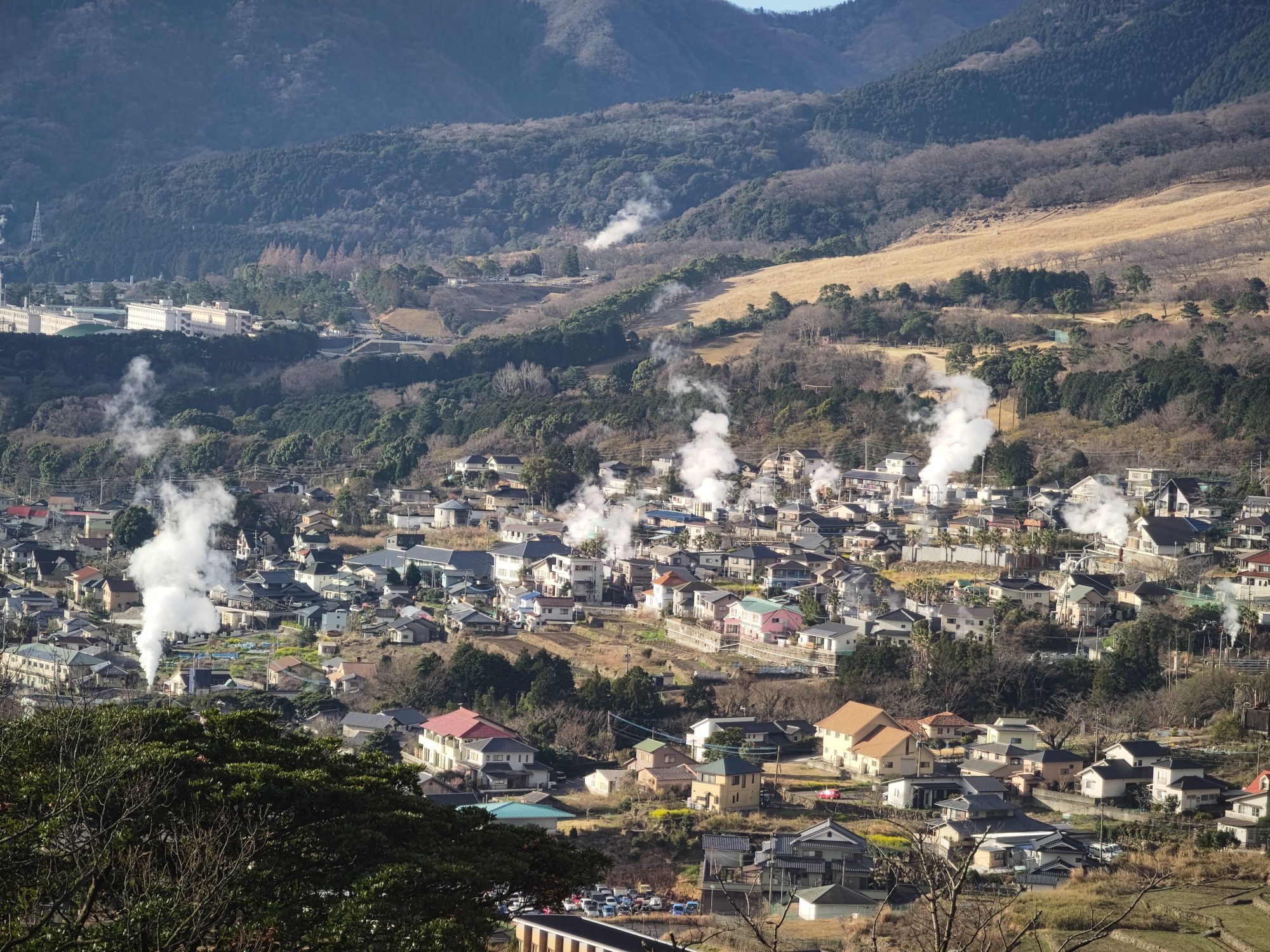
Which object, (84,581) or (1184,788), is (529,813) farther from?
(84,581)


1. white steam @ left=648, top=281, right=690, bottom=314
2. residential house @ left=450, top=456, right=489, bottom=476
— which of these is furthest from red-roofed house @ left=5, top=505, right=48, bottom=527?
white steam @ left=648, top=281, right=690, bottom=314

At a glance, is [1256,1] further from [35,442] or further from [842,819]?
[842,819]

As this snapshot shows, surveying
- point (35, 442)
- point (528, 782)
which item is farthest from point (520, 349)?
point (528, 782)

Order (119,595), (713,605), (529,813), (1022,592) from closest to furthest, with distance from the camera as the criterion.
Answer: (529,813), (1022,592), (713,605), (119,595)

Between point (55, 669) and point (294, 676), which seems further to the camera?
point (294, 676)

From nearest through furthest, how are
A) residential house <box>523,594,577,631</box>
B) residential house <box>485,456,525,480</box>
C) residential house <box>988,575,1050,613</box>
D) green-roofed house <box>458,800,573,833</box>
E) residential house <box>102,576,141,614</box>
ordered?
1. green-roofed house <box>458,800,573,833</box>
2. residential house <box>988,575,1050,613</box>
3. residential house <box>523,594,577,631</box>
4. residential house <box>102,576,141,614</box>
5. residential house <box>485,456,525,480</box>

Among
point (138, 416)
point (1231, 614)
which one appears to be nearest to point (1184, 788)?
point (1231, 614)

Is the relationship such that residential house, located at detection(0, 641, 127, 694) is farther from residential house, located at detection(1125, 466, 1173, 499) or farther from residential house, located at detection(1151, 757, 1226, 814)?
residential house, located at detection(1125, 466, 1173, 499)
